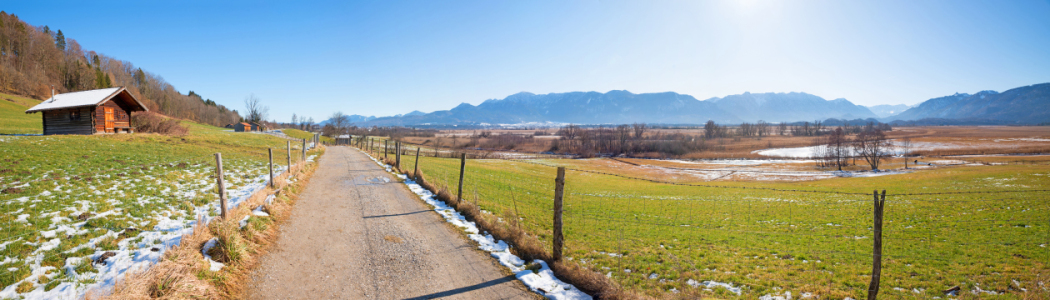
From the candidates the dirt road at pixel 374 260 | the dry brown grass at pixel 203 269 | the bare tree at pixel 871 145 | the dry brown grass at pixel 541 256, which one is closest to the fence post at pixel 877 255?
the dry brown grass at pixel 541 256

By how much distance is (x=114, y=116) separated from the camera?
33.3 m

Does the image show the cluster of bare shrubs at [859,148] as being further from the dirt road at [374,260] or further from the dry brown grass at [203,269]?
the dry brown grass at [203,269]

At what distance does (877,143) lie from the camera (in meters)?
51.8

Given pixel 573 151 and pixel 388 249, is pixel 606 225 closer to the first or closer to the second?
pixel 388 249

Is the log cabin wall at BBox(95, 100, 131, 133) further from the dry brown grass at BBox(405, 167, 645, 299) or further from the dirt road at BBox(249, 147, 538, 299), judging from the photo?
the dry brown grass at BBox(405, 167, 645, 299)

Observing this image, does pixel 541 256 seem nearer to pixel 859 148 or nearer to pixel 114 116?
pixel 114 116

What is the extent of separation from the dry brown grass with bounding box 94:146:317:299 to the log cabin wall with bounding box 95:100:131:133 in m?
35.9

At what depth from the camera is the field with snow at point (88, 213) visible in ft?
18.7

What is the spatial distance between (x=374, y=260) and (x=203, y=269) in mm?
2687

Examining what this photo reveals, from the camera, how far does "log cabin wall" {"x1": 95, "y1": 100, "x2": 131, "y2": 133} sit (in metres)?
31.0

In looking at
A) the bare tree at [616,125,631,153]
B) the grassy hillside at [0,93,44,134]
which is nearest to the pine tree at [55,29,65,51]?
the grassy hillside at [0,93,44,134]

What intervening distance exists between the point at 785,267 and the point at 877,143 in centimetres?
6145

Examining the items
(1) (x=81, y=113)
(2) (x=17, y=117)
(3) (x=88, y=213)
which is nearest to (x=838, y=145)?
(3) (x=88, y=213)

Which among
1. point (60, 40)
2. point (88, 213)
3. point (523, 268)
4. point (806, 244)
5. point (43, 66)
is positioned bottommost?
point (806, 244)
